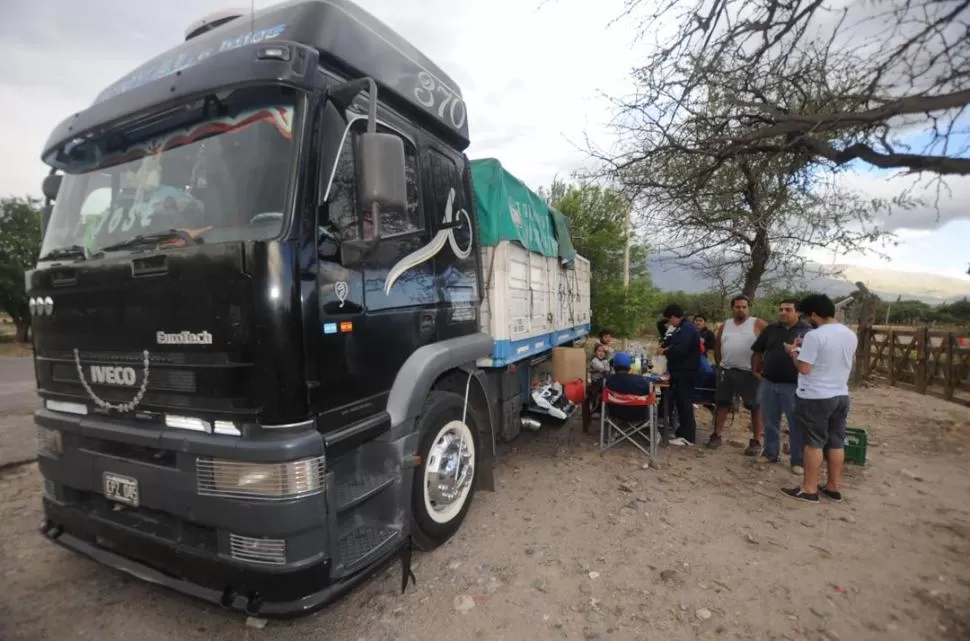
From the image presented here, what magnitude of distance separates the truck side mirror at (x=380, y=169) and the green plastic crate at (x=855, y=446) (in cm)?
528

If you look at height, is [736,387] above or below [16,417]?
above

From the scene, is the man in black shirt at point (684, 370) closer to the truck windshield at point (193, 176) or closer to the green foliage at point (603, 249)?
the truck windshield at point (193, 176)

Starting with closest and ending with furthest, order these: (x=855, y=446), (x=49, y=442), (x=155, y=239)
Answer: (x=155, y=239), (x=49, y=442), (x=855, y=446)

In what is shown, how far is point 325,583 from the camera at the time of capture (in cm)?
218

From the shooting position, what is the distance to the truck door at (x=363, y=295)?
229 centimetres

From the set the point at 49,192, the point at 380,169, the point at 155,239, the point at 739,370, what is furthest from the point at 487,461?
the point at 49,192

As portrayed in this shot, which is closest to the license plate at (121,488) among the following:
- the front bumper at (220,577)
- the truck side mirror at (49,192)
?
the front bumper at (220,577)

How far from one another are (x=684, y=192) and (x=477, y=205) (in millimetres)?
1717

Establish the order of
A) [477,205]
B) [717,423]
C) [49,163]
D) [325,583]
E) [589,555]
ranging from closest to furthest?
1. [325,583]
2. [49,163]
3. [589,555]
4. [477,205]
5. [717,423]

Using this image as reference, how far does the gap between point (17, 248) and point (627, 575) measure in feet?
86.9

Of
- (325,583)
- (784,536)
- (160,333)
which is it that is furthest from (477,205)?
(784,536)

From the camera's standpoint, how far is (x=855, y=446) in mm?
4992

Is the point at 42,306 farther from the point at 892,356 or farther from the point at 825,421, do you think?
the point at 892,356

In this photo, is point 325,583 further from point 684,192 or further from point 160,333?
point 684,192
